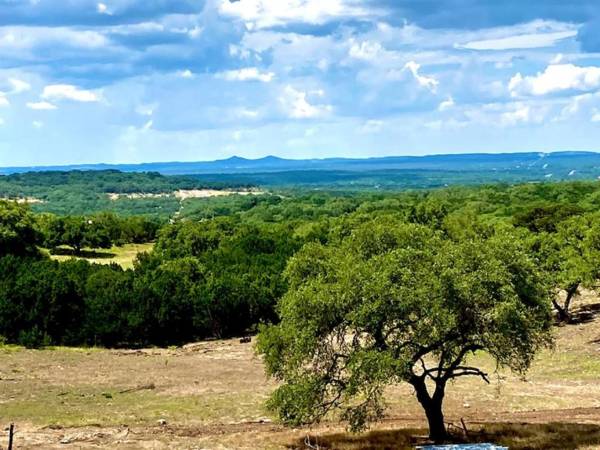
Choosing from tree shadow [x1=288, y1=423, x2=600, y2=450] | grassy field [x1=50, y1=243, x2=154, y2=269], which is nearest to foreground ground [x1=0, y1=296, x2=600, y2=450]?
tree shadow [x1=288, y1=423, x2=600, y2=450]

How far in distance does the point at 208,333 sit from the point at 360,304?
46.4m

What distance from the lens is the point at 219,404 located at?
40.5 meters

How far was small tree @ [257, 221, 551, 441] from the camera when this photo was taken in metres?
26.9

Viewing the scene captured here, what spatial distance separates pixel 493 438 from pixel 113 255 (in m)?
111

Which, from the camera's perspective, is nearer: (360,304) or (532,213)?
(360,304)

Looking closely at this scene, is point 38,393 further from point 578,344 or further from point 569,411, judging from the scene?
point 578,344

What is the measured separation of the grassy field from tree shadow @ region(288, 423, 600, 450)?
9165 cm

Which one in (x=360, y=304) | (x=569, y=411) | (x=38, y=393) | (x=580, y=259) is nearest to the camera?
(x=360, y=304)

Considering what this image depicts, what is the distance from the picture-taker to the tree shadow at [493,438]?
29.5m

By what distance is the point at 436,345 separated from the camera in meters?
28.0

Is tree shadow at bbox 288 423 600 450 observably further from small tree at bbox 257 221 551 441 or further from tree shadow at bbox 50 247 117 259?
tree shadow at bbox 50 247 117 259

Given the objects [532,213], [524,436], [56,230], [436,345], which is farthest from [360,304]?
[56,230]

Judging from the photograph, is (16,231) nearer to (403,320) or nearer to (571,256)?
(571,256)

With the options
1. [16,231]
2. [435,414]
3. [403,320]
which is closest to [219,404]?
[435,414]
